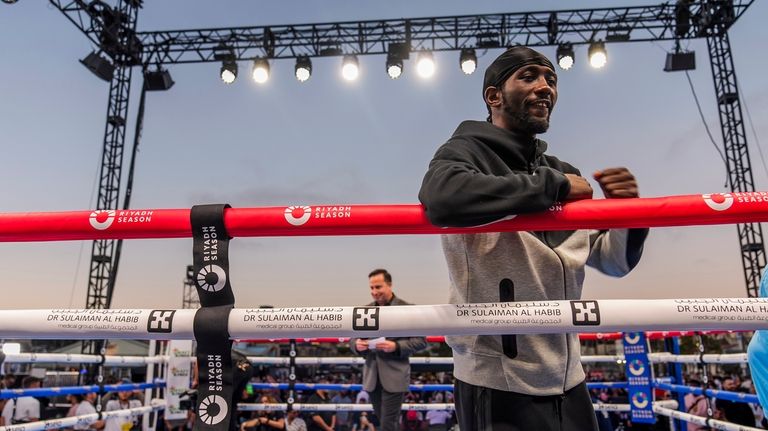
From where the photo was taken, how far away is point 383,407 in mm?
4918

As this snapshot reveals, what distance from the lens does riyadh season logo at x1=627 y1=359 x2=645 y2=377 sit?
476cm

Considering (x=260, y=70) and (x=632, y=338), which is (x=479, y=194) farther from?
(x=260, y=70)

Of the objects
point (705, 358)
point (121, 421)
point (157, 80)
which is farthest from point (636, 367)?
point (157, 80)

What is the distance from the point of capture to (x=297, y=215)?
4.76 feet

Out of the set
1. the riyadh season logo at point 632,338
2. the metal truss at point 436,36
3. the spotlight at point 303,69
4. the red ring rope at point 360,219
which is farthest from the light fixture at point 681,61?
the red ring rope at point 360,219

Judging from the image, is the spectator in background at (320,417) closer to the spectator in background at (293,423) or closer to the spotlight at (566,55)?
the spectator in background at (293,423)

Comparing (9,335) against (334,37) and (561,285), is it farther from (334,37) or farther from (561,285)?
(334,37)

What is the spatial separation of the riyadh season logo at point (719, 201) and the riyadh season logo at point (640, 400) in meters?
4.11

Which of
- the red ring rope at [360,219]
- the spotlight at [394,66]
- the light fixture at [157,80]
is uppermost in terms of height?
the light fixture at [157,80]

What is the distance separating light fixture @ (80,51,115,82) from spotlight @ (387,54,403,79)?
6.39 metres

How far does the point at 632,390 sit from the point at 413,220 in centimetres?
448

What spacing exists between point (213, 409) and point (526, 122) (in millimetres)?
1201

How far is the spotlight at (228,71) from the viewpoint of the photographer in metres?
11.0

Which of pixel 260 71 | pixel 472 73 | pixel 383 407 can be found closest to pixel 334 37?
pixel 260 71
